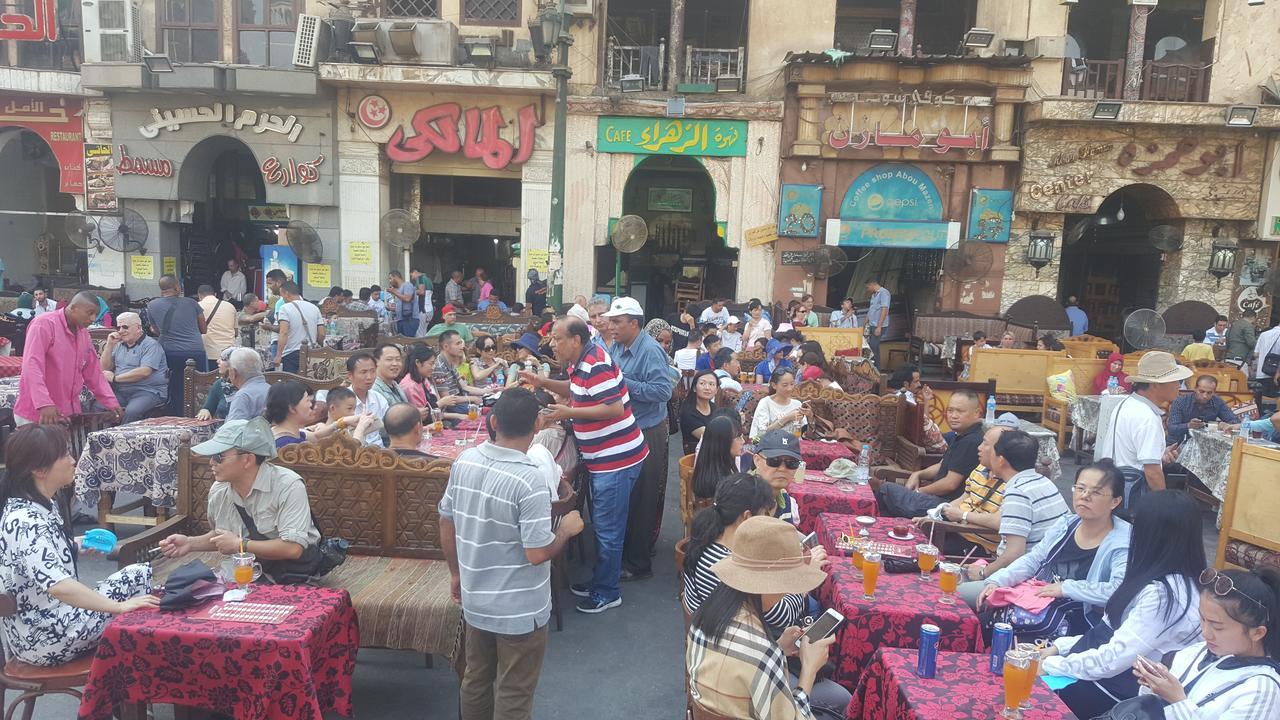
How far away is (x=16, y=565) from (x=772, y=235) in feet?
46.3

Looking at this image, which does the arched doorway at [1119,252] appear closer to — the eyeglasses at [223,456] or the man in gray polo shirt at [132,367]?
the man in gray polo shirt at [132,367]

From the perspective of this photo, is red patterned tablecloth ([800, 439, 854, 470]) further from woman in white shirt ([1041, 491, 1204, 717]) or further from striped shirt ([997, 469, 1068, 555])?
woman in white shirt ([1041, 491, 1204, 717])

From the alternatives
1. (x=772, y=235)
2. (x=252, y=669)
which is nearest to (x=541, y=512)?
(x=252, y=669)

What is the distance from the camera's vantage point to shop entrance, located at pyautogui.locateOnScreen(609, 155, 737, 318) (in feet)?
58.7

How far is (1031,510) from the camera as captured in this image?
4.48 meters

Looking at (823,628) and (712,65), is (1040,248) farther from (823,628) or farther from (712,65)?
(823,628)

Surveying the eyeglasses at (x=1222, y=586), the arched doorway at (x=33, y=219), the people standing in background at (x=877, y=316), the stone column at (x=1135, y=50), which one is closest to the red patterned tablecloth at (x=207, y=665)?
the eyeglasses at (x=1222, y=586)

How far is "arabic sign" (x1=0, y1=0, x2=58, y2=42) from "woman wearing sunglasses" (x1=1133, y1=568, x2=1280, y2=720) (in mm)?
19357

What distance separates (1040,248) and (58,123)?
19612 millimetres

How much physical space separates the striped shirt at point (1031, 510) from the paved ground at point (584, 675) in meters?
2.08

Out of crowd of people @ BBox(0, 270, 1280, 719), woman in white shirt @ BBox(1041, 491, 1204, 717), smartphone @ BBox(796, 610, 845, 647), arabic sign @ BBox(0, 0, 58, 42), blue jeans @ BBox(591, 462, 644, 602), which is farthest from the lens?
arabic sign @ BBox(0, 0, 58, 42)

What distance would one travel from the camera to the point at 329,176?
51.7 feet

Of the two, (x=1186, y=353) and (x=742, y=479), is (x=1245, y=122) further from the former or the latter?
(x=742, y=479)

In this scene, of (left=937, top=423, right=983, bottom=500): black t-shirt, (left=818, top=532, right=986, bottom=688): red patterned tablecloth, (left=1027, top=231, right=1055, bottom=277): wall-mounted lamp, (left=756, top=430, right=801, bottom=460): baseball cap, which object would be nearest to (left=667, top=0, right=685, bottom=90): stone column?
(left=1027, top=231, right=1055, bottom=277): wall-mounted lamp
